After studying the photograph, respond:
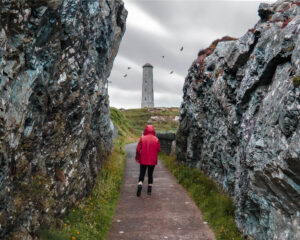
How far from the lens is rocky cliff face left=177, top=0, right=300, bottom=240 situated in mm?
4699

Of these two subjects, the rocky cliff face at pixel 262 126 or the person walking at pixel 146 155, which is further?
the person walking at pixel 146 155

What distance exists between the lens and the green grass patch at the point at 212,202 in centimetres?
688

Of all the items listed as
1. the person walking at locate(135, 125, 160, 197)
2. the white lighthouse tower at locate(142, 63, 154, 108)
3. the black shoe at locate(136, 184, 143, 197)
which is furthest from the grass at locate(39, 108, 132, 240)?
the white lighthouse tower at locate(142, 63, 154, 108)

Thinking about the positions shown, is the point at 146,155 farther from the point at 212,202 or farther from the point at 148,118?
the point at 148,118

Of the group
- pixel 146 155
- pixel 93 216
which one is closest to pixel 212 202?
pixel 146 155

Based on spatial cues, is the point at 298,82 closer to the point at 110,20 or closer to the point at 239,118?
the point at 239,118

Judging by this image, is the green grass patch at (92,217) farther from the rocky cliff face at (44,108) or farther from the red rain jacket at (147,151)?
the red rain jacket at (147,151)

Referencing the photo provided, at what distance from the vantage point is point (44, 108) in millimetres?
5977

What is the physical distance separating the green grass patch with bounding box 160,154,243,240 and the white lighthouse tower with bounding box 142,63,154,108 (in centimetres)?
8282

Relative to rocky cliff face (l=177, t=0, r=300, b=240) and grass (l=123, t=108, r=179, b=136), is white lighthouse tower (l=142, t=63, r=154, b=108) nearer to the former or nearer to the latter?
grass (l=123, t=108, r=179, b=136)

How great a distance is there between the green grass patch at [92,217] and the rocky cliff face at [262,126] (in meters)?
3.40

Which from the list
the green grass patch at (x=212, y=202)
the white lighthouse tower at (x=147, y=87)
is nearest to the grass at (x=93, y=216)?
the green grass patch at (x=212, y=202)

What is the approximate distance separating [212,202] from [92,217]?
352 cm

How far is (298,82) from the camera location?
4.56 meters
